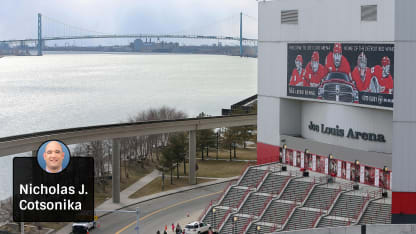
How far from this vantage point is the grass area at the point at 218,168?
187 feet

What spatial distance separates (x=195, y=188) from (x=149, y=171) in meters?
8.82

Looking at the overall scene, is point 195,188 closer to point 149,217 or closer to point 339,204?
point 149,217

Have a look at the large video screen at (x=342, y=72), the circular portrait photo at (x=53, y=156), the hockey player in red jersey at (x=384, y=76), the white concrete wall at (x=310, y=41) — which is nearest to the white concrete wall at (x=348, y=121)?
the white concrete wall at (x=310, y=41)

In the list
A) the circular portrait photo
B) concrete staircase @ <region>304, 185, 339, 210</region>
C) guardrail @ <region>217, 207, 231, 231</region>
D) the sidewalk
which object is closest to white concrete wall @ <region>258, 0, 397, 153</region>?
concrete staircase @ <region>304, 185, 339, 210</region>

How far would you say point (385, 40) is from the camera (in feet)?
119

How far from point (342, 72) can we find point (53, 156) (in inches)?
1018

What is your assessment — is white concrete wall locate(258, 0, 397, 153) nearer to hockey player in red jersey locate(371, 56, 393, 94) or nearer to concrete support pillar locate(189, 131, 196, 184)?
hockey player in red jersey locate(371, 56, 393, 94)

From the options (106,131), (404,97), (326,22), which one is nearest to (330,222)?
(404,97)

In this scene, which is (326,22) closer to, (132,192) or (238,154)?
(132,192)

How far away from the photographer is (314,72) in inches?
1620

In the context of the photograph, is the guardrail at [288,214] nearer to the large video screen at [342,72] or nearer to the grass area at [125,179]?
the large video screen at [342,72]

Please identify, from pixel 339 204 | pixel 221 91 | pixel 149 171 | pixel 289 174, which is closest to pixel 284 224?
pixel 339 204

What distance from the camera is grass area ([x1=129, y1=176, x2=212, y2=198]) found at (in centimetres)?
5041

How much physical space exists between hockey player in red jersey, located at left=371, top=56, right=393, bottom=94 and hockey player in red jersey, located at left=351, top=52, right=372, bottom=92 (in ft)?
2.15
